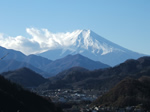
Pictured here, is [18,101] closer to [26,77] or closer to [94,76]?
[26,77]

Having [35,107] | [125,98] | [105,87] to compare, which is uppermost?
[105,87]

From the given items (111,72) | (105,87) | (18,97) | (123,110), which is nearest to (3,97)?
(18,97)

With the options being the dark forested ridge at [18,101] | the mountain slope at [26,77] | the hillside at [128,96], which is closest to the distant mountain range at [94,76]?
the mountain slope at [26,77]

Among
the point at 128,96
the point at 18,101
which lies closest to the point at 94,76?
the point at 128,96

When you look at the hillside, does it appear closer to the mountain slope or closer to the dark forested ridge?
the dark forested ridge

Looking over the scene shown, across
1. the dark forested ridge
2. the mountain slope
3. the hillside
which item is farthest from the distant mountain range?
the dark forested ridge

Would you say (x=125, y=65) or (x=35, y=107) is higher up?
(x=125, y=65)

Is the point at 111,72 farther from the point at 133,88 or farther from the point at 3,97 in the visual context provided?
the point at 3,97
